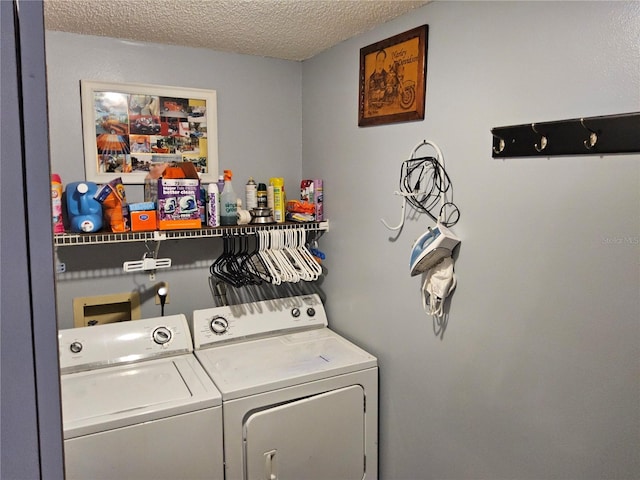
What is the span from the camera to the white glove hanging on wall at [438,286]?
70.1 inches

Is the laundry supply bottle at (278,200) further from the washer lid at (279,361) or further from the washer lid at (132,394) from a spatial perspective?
the washer lid at (132,394)

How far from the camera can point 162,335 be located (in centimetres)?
225

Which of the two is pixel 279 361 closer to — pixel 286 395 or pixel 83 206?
pixel 286 395

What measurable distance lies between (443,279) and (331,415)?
832 millimetres

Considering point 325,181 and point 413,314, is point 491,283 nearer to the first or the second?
point 413,314

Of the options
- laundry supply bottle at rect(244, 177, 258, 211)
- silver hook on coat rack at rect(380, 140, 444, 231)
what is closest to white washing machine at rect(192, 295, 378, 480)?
laundry supply bottle at rect(244, 177, 258, 211)

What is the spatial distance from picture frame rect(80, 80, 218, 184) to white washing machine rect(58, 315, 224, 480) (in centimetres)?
82

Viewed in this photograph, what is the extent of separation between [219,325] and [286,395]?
1.94 feet

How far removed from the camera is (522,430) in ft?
5.16

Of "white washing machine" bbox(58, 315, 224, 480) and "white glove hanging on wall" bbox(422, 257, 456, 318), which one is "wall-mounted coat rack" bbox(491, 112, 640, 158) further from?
"white washing machine" bbox(58, 315, 224, 480)

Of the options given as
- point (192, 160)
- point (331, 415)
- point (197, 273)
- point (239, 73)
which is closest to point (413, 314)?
point (331, 415)

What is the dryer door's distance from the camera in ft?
6.32

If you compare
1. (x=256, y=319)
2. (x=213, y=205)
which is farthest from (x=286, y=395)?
(x=213, y=205)

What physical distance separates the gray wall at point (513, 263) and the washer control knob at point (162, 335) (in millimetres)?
994
